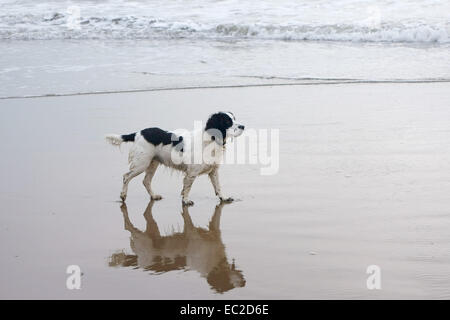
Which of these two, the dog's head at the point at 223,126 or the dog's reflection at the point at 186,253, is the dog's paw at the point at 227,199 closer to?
the dog's reflection at the point at 186,253

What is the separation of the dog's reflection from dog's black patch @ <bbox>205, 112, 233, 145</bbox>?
844 millimetres

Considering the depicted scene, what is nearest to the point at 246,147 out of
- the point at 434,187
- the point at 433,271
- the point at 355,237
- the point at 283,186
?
the point at 283,186

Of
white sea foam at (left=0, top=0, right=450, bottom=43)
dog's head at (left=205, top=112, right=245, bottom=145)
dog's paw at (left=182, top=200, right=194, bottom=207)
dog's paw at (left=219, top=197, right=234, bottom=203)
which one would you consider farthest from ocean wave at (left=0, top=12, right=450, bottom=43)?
dog's paw at (left=182, top=200, right=194, bottom=207)

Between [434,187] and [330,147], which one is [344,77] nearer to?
[330,147]

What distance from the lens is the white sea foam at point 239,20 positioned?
732 inches

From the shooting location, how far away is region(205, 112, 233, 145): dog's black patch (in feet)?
22.7

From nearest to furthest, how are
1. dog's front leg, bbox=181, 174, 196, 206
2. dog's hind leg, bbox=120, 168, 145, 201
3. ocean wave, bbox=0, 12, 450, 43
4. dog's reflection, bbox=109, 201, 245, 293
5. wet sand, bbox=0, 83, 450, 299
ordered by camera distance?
1. wet sand, bbox=0, 83, 450, 299
2. dog's reflection, bbox=109, 201, 245, 293
3. dog's front leg, bbox=181, 174, 196, 206
4. dog's hind leg, bbox=120, 168, 145, 201
5. ocean wave, bbox=0, 12, 450, 43

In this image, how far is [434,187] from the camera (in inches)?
270

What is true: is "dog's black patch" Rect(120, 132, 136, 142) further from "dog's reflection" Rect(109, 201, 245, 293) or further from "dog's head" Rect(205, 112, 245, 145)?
"dog's reflection" Rect(109, 201, 245, 293)

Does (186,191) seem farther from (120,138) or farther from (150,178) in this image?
(120,138)

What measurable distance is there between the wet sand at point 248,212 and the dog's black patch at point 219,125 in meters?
0.59

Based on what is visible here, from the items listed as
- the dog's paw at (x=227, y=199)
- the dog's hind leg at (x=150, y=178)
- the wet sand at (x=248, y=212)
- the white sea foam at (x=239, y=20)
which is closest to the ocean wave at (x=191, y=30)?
the white sea foam at (x=239, y=20)

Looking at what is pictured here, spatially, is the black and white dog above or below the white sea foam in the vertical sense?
below

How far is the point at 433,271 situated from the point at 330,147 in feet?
12.1
